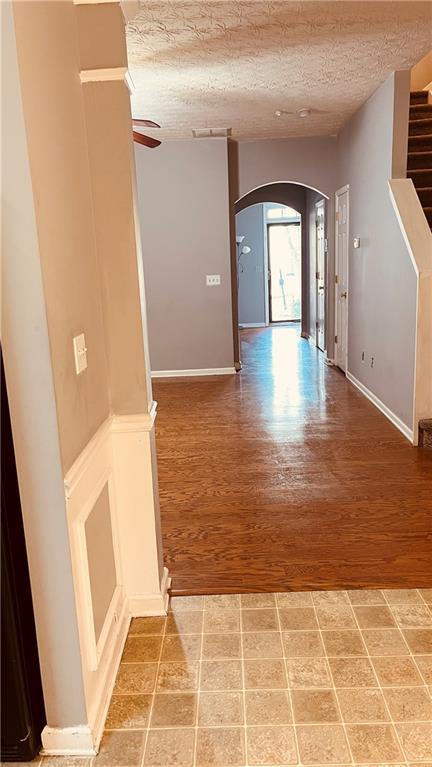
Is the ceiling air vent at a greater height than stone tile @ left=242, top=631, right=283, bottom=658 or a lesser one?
greater

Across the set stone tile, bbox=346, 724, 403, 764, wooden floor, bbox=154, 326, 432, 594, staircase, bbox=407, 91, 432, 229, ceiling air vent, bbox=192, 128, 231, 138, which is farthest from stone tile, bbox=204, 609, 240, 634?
ceiling air vent, bbox=192, 128, 231, 138

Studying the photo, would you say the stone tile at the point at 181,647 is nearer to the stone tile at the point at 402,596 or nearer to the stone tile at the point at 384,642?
the stone tile at the point at 384,642

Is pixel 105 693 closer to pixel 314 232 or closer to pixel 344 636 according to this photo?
pixel 344 636

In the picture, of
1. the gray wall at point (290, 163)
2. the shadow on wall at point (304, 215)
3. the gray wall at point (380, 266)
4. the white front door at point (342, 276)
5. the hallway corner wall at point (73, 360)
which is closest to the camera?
the hallway corner wall at point (73, 360)

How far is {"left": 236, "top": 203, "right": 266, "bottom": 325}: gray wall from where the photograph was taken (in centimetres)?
1095

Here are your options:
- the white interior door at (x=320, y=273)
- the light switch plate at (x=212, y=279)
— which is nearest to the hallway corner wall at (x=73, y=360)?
the light switch plate at (x=212, y=279)

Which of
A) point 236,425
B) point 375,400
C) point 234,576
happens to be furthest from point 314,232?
point 234,576

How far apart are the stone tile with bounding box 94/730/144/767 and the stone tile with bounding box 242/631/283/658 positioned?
500mm

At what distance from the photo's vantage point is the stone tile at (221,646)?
205 cm

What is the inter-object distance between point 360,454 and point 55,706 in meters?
2.83

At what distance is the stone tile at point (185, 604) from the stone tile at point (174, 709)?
0.47 m

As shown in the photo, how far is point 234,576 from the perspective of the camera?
2551mm

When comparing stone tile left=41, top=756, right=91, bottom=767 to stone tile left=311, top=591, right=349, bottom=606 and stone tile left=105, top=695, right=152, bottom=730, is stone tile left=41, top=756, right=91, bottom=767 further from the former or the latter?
stone tile left=311, top=591, right=349, bottom=606

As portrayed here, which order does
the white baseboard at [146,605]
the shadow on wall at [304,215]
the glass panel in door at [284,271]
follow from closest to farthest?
1. the white baseboard at [146,605]
2. the shadow on wall at [304,215]
3. the glass panel in door at [284,271]
